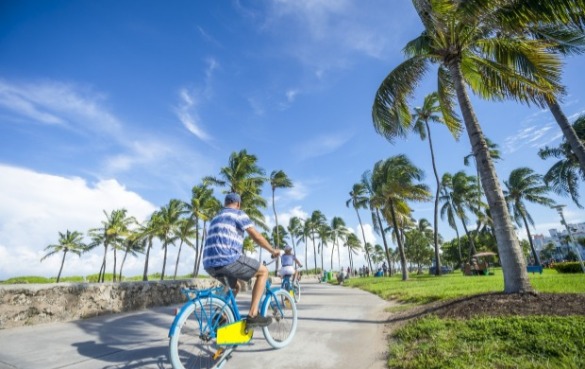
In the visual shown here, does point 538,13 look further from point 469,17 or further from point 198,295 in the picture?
point 198,295

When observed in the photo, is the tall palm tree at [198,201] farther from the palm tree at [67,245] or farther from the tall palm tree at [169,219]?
the palm tree at [67,245]

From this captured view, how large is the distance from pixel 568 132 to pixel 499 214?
497 cm

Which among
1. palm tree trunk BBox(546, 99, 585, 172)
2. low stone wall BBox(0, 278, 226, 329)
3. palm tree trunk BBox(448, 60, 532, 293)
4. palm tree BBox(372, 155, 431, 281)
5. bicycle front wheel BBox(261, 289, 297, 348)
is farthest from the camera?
palm tree BBox(372, 155, 431, 281)

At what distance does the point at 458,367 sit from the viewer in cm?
292

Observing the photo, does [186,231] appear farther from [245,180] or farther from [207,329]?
[207,329]

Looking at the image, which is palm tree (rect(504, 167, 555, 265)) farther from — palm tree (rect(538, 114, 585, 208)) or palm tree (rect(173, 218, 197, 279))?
palm tree (rect(173, 218, 197, 279))

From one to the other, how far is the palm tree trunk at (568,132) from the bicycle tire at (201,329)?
10.1 meters

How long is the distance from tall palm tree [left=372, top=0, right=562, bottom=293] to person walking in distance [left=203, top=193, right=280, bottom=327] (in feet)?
18.0

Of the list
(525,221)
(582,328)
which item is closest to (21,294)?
(582,328)

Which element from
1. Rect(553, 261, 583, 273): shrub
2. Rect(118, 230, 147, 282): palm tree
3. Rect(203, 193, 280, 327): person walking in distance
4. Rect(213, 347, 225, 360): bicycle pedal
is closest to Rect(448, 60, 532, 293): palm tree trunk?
Rect(203, 193, 280, 327): person walking in distance

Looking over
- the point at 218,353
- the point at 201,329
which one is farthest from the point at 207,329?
the point at 218,353

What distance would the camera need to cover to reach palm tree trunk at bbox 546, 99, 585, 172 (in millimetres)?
8211

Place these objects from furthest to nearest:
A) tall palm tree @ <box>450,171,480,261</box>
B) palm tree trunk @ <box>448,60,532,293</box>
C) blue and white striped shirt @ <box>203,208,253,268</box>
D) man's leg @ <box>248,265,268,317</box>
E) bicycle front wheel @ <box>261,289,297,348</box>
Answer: tall palm tree @ <box>450,171,480,261</box> < palm tree trunk @ <box>448,60,532,293</box> < bicycle front wheel @ <box>261,289,297,348</box> < man's leg @ <box>248,265,268,317</box> < blue and white striped shirt @ <box>203,208,253,268</box>

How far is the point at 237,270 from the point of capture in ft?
11.1
